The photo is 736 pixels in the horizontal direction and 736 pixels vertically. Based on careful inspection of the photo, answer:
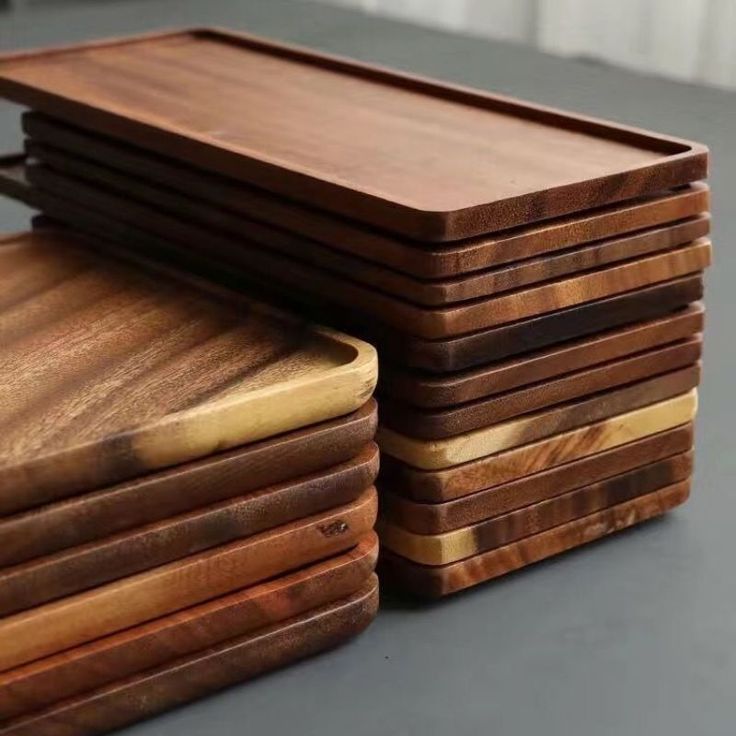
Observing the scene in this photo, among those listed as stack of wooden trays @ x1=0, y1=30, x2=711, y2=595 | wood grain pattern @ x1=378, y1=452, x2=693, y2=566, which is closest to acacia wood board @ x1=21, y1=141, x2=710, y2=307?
stack of wooden trays @ x1=0, y1=30, x2=711, y2=595

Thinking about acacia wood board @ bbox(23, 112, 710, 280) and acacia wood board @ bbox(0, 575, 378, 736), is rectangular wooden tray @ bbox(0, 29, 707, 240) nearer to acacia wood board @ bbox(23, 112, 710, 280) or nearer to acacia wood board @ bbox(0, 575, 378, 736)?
acacia wood board @ bbox(23, 112, 710, 280)

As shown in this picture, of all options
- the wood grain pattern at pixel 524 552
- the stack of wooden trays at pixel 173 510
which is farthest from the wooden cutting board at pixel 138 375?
the wood grain pattern at pixel 524 552

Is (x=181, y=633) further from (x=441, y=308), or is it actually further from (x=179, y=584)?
(x=441, y=308)

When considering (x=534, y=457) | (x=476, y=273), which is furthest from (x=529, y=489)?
(x=476, y=273)

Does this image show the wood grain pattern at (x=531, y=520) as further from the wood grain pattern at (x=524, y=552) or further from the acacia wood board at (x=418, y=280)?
the acacia wood board at (x=418, y=280)

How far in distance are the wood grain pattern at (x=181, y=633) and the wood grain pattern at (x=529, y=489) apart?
0.09ft

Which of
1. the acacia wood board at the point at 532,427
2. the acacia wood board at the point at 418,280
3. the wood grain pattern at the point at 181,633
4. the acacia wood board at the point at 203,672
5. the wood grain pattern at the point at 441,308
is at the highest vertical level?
the acacia wood board at the point at 418,280

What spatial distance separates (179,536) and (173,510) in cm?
1

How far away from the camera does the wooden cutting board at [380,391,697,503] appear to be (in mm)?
694

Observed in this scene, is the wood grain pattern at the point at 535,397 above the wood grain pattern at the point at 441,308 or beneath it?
beneath

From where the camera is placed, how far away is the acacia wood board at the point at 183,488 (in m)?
0.57

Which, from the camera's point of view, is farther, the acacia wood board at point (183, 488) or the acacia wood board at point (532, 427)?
the acacia wood board at point (532, 427)

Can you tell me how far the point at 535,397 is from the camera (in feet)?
2.32

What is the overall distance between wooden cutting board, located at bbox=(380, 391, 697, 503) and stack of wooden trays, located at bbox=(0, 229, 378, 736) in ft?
0.11
